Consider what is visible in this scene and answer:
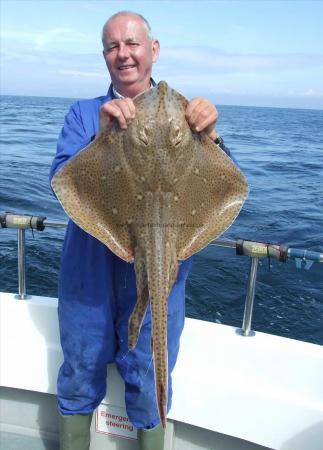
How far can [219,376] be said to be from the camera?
3559 millimetres

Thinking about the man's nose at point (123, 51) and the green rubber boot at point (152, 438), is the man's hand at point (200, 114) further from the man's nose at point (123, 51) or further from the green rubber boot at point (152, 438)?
the green rubber boot at point (152, 438)

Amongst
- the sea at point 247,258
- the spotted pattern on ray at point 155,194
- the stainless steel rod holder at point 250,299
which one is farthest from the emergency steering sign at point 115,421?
the sea at point 247,258

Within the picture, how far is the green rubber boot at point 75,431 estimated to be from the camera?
3416 mm

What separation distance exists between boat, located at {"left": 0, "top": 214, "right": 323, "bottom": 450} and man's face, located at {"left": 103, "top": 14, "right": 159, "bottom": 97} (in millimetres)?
1318

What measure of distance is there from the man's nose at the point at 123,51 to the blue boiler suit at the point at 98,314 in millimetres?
298

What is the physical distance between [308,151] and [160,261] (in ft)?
99.7

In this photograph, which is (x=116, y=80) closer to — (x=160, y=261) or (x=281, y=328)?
(x=160, y=261)

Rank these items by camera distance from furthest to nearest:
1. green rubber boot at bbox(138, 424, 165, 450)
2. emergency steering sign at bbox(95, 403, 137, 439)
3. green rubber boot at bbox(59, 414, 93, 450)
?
1. emergency steering sign at bbox(95, 403, 137, 439)
2. green rubber boot at bbox(59, 414, 93, 450)
3. green rubber boot at bbox(138, 424, 165, 450)

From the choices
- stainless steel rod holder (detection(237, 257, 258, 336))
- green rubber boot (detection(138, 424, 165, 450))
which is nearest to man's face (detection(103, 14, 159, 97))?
stainless steel rod holder (detection(237, 257, 258, 336))

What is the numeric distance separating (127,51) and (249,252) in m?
1.62

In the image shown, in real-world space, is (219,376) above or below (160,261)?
below

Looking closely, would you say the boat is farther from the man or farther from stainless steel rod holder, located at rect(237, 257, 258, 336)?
the man

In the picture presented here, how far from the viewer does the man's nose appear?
2.88 meters

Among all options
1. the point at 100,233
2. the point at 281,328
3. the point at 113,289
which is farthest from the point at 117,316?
the point at 281,328
